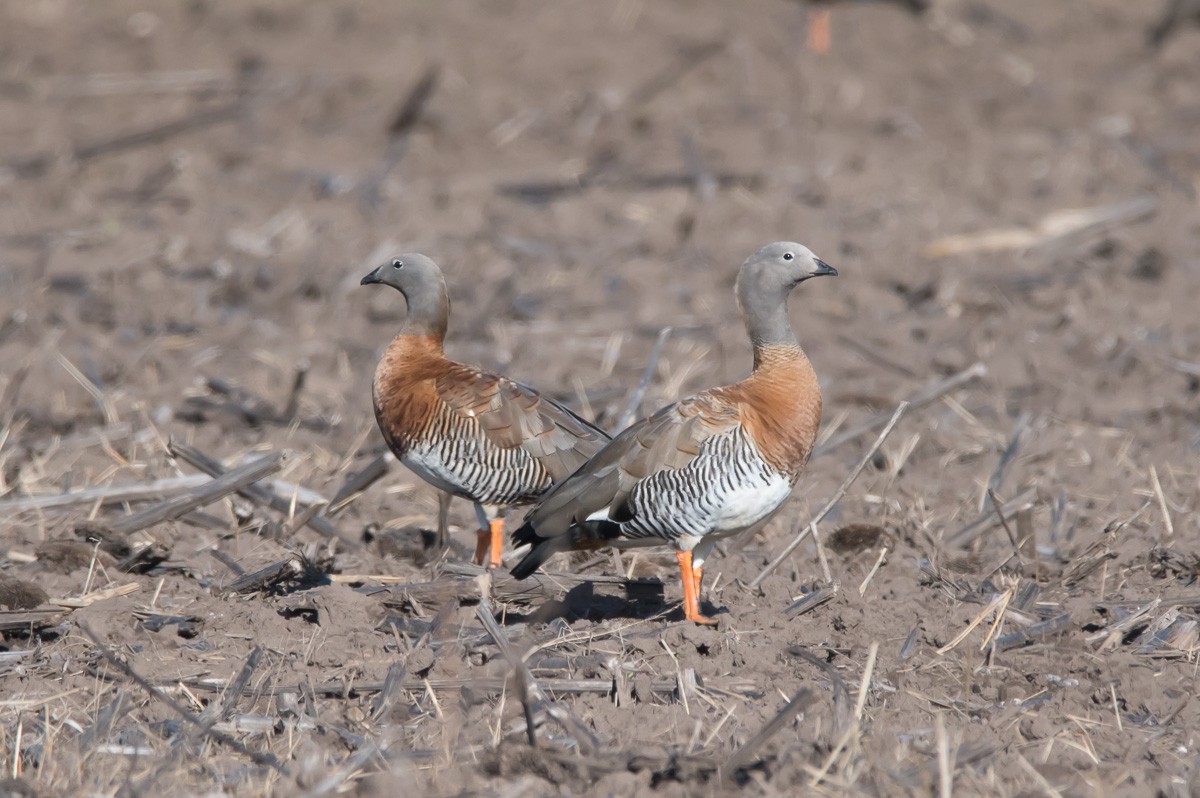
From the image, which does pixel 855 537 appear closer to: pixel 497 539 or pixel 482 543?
pixel 497 539

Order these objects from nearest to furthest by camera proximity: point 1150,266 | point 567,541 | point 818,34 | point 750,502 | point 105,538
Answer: point 750,502 → point 567,541 → point 105,538 → point 1150,266 → point 818,34

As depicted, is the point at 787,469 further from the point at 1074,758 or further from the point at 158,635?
the point at 158,635

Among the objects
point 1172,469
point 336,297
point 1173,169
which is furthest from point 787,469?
point 1173,169

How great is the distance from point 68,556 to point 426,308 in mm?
2063

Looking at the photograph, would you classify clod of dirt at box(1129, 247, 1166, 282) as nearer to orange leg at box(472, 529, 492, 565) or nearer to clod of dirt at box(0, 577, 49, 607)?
orange leg at box(472, 529, 492, 565)

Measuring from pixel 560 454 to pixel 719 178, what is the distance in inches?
272

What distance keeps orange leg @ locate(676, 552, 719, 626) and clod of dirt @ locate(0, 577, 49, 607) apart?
8.69 ft

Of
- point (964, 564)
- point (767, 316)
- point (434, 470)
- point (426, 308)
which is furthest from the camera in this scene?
point (426, 308)

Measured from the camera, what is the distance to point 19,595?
6219 millimetres

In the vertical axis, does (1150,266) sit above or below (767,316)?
below

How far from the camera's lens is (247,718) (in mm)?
5312

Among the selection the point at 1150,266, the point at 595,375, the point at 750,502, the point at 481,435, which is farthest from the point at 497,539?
the point at 1150,266

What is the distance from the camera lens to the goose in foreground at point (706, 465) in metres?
6.17

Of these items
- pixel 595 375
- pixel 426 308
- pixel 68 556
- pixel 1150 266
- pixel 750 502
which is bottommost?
pixel 1150 266
